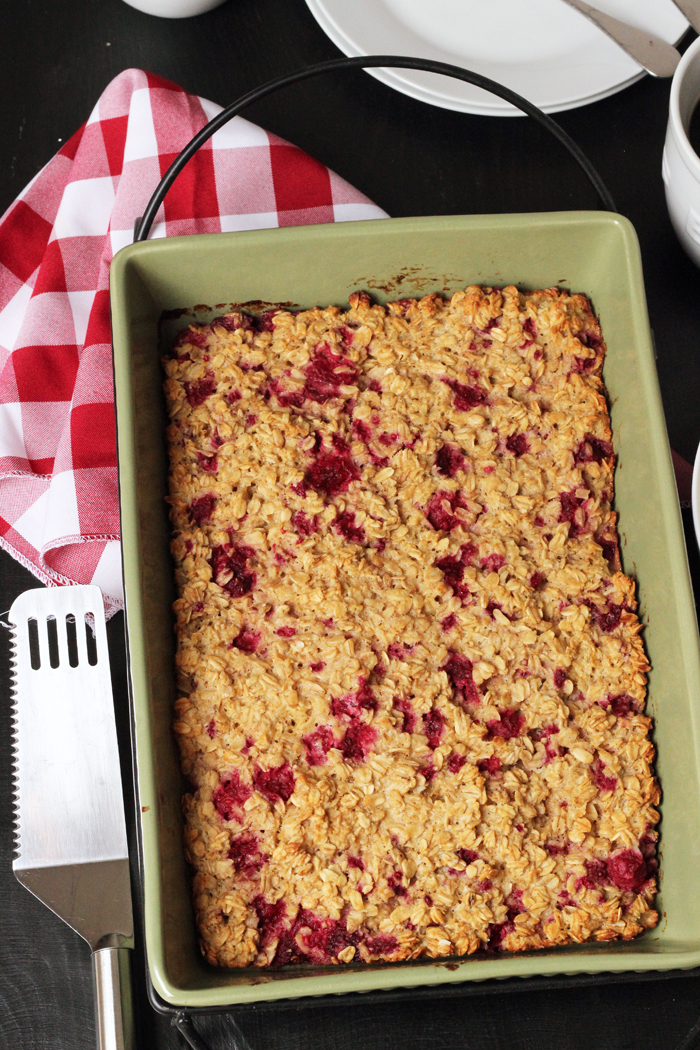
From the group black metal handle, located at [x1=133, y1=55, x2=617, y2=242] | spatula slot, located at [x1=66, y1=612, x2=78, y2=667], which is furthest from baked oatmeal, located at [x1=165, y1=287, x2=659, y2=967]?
spatula slot, located at [x1=66, y1=612, x2=78, y2=667]

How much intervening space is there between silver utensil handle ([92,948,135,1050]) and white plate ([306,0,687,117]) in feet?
4.30

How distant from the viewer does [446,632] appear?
1177mm

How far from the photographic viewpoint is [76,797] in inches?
49.2

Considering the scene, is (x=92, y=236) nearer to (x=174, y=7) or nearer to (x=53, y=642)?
(x=174, y=7)

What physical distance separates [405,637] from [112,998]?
0.61 meters

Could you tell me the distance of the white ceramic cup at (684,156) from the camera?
1.26m

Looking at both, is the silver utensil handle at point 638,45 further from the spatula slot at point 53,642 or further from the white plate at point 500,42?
the spatula slot at point 53,642

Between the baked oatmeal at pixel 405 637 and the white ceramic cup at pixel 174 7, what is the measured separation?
0.62 meters

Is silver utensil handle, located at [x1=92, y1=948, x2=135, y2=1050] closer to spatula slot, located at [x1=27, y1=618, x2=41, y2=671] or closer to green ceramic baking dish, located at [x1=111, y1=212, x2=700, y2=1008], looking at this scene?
green ceramic baking dish, located at [x1=111, y1=212, x2=700, y2=1008]

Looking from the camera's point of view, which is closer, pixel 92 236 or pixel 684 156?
pixel 684 156

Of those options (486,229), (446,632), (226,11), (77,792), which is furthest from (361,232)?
(77,792)

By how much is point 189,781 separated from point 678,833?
1.89ft

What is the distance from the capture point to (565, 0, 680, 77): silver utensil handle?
1464 mm

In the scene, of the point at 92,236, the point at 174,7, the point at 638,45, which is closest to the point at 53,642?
the point at 92,236
